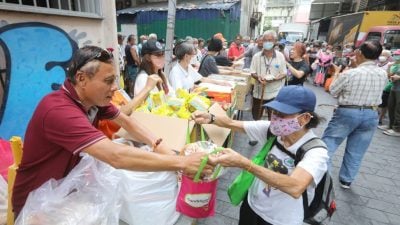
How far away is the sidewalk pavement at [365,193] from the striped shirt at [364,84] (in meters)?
0.36

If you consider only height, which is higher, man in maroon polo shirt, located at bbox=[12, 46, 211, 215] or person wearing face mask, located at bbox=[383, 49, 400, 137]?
man in maroon polo shirt, located at bbox=[12, 46, 211, 215]

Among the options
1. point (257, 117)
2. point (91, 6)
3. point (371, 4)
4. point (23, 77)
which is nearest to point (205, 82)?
point (257, 117)

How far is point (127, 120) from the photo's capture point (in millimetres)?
1944

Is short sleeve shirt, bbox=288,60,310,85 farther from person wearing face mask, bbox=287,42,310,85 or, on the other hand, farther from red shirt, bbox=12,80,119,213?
red shirt, bbox=12,80,119,213

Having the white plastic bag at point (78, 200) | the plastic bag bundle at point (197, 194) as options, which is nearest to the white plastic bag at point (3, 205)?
the white plastic bag at point (78, 200)

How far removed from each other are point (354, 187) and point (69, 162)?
12.9ft

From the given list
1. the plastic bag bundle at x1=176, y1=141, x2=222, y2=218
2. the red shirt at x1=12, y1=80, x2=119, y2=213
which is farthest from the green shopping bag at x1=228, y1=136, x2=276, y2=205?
the red shirt at x1=12, y1=80, x2=119, y2=213

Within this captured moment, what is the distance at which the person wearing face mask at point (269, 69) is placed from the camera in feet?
15.2

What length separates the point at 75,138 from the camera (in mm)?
1226

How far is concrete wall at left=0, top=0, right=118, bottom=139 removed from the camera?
2.84 metres

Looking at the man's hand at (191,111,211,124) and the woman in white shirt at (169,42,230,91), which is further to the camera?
the woman in white shirt at (169,42,230,91)

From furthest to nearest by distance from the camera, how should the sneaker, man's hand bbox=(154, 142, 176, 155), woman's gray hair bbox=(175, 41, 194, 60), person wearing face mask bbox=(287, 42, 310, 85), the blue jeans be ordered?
the sneaker < person wearing face mask bbox=(287, 42, 310, 85) < woman's gray hair bbox=(175, 41, 194, 60) < the blue jeans < man's hand bbox=(154, 142, 176, 155)

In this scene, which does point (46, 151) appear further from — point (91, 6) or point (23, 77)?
point (91, 6)

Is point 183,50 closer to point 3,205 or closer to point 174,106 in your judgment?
point 174,106
